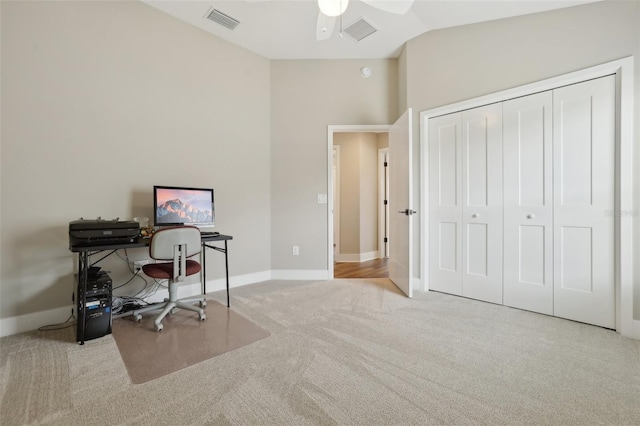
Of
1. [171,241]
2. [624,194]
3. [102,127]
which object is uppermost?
[102,127]

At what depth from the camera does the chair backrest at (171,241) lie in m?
2.15

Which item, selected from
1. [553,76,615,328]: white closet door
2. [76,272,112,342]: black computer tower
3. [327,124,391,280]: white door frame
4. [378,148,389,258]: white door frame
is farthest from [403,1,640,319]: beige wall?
[76,272,112,342]: black computer tower

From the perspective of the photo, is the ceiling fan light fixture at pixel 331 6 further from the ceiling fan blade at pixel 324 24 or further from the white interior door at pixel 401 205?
the white interior door at pixel 401 205

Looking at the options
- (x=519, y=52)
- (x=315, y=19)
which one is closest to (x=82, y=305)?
(x=315, y=19)

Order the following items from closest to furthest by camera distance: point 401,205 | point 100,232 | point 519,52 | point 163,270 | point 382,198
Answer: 1. point 100,232
2. point 163,270
3. point 519,52
4. point 401,205
5. point 382,198

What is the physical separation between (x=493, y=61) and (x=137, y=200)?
3.76 m

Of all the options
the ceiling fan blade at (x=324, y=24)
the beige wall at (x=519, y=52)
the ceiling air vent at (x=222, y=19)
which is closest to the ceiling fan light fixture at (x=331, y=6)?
the ceiling fan blade at (x=324, y=24)

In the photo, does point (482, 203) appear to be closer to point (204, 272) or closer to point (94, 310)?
point (204, 272)

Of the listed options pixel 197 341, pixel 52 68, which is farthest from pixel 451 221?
pixel 52 68

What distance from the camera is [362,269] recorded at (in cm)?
452

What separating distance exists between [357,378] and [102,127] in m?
2.91

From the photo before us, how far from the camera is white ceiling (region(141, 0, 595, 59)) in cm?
260

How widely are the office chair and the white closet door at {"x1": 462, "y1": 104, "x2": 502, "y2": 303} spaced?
8.83 ft

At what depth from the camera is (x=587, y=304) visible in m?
2.29
